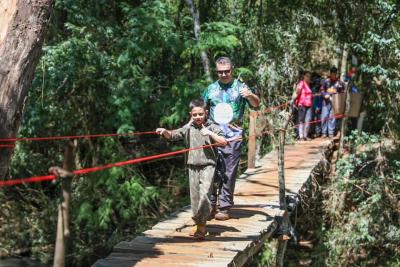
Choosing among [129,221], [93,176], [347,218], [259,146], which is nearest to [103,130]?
[93,176]

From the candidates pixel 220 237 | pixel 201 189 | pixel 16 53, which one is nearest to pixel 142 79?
pixel 220 237

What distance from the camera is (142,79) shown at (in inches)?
356

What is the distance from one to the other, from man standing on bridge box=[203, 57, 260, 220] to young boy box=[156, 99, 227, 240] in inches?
18.0

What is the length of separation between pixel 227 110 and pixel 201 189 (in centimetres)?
80

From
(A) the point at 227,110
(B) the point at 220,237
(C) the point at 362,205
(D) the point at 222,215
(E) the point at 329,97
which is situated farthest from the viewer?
(E) the point at 329,97

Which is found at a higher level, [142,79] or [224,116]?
[142,79]

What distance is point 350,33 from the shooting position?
28.9 ft

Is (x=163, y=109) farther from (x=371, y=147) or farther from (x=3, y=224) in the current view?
(x=3, y=224)

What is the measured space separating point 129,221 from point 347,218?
11.6ft

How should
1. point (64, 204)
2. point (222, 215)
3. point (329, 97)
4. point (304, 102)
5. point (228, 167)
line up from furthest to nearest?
point (329, 97) → point (304, 102) → point (222, 215) → point (228, 167) → point (64, 204)

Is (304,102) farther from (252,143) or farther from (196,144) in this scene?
(196,144)

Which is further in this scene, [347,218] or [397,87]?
[347,218]

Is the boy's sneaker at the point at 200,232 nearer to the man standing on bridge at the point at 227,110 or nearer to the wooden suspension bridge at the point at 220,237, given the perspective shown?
the wooden suspension bridge at the point at 220,237

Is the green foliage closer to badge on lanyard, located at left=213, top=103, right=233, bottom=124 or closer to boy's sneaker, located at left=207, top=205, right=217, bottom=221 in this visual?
boy's sneaker, located at left=207, top=205, right=217, bottom=221
